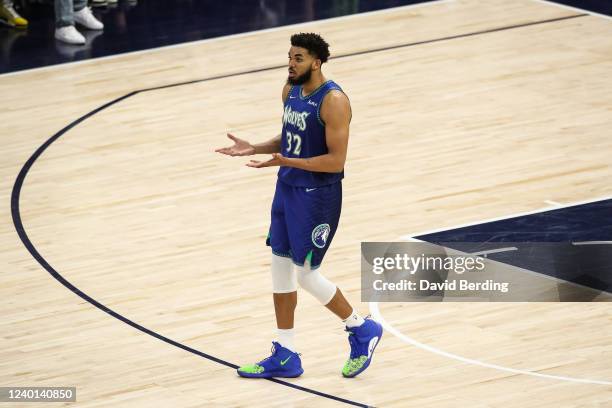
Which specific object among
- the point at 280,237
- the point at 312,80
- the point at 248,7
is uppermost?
the point at 312,80

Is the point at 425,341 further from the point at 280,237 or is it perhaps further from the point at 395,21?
the point at 395,21

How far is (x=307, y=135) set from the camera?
769 cm

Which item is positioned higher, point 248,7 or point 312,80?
point 312,80

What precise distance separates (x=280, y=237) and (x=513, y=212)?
10.6 ft

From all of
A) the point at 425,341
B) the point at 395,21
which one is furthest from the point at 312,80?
the point at 395,21

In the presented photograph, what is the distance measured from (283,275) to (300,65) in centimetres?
120

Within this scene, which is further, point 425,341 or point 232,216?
point 232,216

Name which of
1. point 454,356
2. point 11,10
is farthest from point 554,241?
point 11,10

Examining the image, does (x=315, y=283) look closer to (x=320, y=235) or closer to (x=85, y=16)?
(x=320, y=235)

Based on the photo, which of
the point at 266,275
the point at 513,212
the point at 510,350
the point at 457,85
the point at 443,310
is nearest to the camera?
the point at 510,350

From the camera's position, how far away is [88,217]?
10781mm

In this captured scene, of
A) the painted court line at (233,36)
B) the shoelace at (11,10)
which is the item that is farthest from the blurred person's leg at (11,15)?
the painted court line at (233,36)

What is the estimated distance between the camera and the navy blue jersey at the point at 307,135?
766cm

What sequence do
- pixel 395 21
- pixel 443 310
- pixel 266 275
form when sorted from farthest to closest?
pixel 395 21 → pixel 266 275 → pixel 443 310
